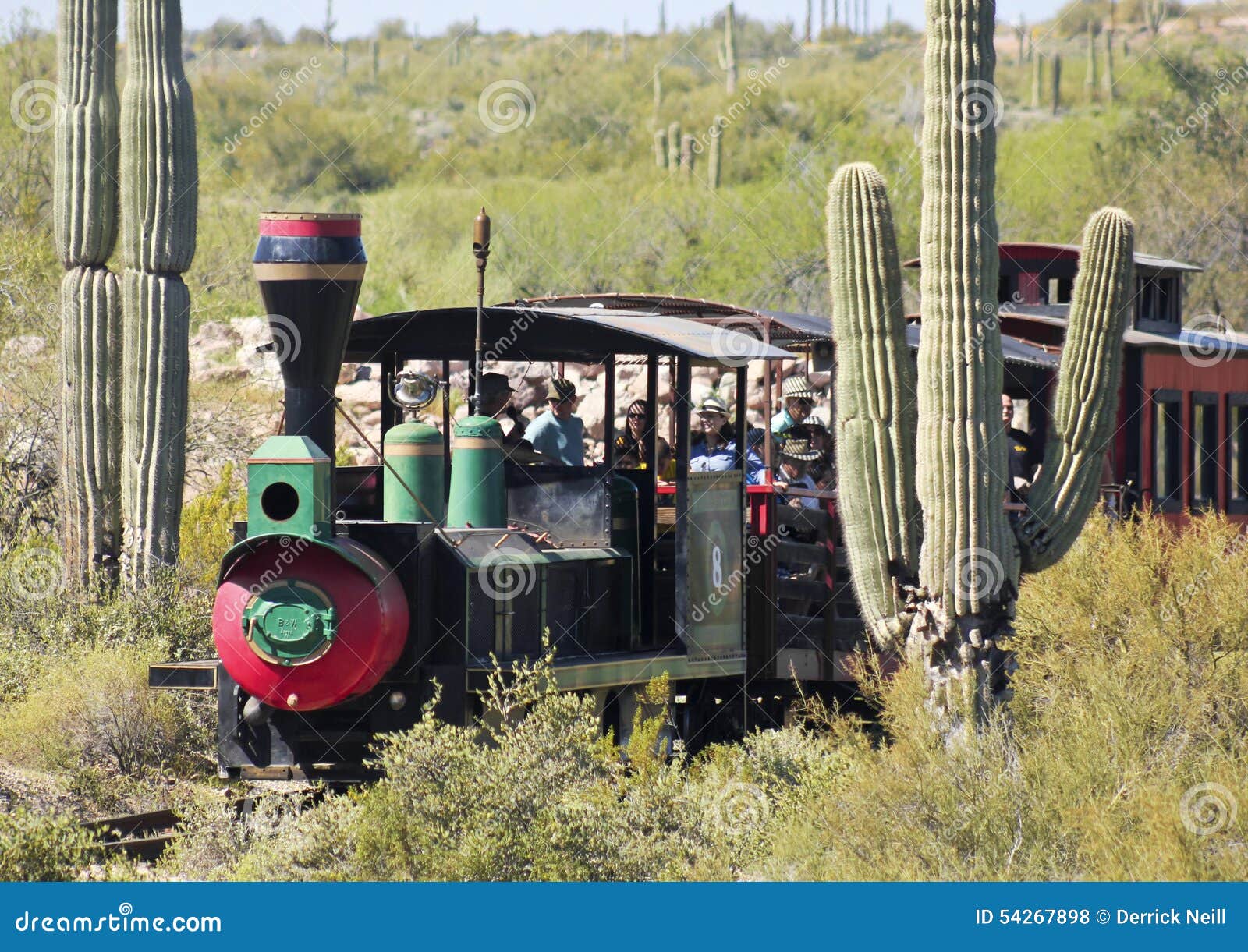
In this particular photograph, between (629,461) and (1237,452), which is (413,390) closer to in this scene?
(629,461)

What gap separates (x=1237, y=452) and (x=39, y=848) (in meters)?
13.6

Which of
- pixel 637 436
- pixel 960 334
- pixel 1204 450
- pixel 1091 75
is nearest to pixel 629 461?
pixel 637 436

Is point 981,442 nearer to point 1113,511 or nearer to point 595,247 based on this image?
point 1113,511

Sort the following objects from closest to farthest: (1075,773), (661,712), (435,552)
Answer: (1075,773)
(435,552)
(661,712)

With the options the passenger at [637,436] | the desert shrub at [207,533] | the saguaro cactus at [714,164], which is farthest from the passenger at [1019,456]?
the saguaro cactus at [714,164]

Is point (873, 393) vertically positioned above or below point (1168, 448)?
above

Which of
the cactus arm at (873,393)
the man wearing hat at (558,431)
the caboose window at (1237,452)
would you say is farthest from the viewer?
the caboose window at (1237,452)

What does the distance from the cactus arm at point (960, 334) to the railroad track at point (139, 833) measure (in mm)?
4363

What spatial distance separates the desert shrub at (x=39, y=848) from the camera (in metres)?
7.67

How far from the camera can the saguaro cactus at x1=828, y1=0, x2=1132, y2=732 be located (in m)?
10.3

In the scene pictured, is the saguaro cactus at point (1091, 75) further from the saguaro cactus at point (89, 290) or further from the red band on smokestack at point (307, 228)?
the red band on smokestack at point (307, 228)

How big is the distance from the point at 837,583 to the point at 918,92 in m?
45.2

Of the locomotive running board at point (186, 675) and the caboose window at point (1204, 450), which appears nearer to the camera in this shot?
the locomotive running board at point (186, 675)

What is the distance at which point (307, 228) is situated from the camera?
9.34 m
